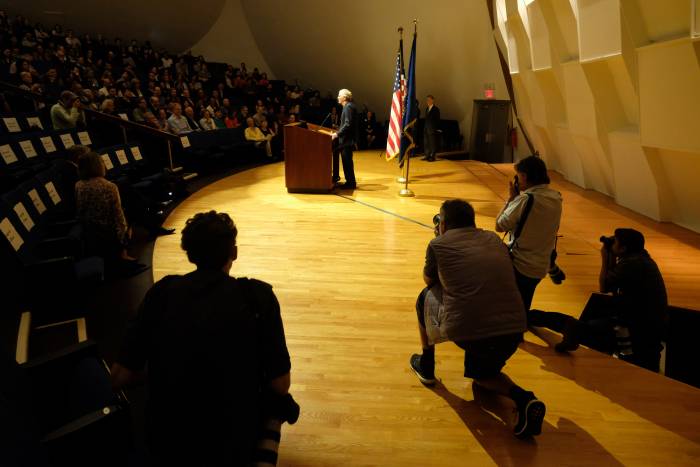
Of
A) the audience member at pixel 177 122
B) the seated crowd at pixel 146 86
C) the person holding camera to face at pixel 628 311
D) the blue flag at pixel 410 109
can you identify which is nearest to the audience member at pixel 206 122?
the seated crowd at pixel 146 86

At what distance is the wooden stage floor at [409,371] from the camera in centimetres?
210

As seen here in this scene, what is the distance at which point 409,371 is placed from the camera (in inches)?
105

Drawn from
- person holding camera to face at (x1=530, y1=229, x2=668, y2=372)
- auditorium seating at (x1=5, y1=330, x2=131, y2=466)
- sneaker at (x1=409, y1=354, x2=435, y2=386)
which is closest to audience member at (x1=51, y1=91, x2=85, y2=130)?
auditorium seating at (x1=5, y1=330, x2=131, y2=466)

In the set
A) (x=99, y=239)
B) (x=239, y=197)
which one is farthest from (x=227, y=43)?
(x=99, y=239)

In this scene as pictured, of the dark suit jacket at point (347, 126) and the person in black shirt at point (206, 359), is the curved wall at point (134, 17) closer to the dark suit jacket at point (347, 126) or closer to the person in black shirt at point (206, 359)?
the dark suit jacket at point (347, 126)

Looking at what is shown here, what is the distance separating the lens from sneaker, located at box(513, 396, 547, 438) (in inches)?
81.7

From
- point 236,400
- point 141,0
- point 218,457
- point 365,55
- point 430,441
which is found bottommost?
point 430,441

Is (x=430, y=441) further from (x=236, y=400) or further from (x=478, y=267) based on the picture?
(x=236, y=400)

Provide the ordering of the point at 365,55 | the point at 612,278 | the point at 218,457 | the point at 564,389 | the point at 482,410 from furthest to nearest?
the point at 365,55 → the point at 612,278 → the point at 564,389 → the point at 482,410 → the point at 218,457

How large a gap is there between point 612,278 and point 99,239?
3449mm

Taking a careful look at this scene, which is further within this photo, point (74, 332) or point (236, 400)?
point (74, 332)

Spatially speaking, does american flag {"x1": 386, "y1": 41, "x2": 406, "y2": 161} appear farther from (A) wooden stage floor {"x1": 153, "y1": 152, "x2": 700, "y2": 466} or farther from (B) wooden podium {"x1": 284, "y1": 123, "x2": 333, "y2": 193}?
(A) wooden stage floor {"x1": 153, "y1": 152, "x2": 700, "y2": 466}

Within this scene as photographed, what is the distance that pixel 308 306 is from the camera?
345cm

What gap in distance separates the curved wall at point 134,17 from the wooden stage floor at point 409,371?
9.73 meters
